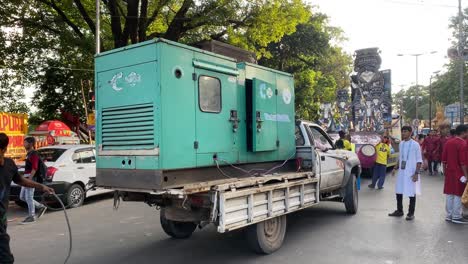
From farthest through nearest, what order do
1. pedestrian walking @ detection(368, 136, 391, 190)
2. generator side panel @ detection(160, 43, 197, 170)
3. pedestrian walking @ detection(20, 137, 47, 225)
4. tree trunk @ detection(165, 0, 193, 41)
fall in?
tree trunk @ detection(165, 0, 193, 41), pedestrian walking @ detection(368, 136, 391, 190), pedestrian walking @ detection(20, 137, 47, 225), generator side panel @ detection(160, 43, 197, 170)

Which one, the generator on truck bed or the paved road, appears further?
the paved road

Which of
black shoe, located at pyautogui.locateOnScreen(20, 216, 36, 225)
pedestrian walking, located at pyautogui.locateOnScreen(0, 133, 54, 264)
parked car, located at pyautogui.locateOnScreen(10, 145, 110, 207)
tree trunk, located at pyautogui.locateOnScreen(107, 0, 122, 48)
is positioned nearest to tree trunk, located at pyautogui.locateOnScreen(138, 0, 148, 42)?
tree trunk, located at pyautogui.locateOnScreen(107, 0, 122, 48)

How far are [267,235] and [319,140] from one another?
9.50ft

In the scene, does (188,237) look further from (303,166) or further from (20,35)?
(20,35)

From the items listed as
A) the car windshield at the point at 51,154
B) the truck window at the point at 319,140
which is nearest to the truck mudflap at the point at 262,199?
the truck window at the point at 319,140

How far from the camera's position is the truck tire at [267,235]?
5.34 metres

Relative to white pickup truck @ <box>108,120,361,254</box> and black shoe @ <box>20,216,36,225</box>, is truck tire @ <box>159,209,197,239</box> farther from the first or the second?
black shoe @ <box>20,216,36,225</box>

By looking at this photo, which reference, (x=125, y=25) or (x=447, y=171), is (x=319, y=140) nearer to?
(x=447, y=171)

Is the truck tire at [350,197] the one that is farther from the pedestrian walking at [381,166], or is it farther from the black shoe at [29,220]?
the black shoe at [29,220]

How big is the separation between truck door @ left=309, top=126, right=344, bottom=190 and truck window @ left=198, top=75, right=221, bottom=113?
2.41 meters

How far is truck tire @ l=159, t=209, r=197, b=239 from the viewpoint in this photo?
632 cm

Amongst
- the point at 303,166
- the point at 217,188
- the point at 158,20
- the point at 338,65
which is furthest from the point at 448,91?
the point at 217,188

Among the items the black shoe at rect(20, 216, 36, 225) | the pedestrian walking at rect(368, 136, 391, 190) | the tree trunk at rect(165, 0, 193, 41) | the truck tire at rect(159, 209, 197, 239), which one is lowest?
the black shoe at rect(20, 216, 36, 225)

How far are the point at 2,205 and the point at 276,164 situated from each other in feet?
13.8
